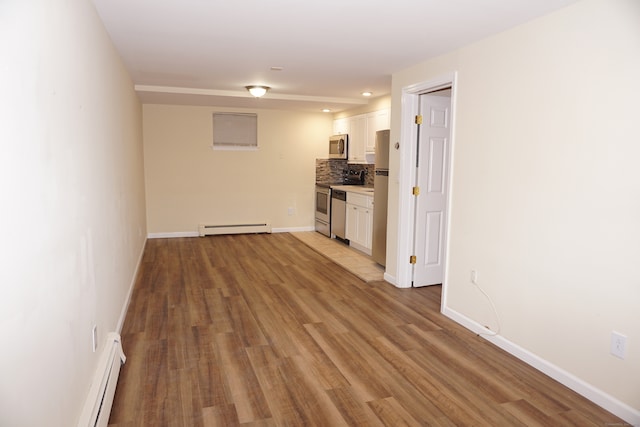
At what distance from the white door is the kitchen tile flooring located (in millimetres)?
578

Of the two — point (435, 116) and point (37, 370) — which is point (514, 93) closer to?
point (435, 116)

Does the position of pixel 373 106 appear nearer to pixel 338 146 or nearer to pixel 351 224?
pixel 338 146

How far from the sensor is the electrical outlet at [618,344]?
231 cm

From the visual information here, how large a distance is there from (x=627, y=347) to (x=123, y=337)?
3.28 meters

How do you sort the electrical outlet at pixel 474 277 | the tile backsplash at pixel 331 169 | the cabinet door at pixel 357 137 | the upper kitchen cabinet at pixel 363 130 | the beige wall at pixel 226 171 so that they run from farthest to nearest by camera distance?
the tile backsplash at pixel 331 169 → the beige wall at pixel 226 171 → the cabinet door at pixel 357 137 → the upper kitchen cabinet at pixel 363 130 → the electrical outlet at pixel 474 277

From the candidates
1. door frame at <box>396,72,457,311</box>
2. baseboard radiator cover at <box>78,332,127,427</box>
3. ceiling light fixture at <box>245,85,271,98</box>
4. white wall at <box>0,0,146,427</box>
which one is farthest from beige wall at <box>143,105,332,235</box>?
baseboard radiator cover at <box>78,332,127,427</box>

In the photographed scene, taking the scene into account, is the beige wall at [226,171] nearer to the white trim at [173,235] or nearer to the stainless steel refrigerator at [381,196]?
the white trim at [173,235]

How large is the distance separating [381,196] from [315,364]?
8.99ft

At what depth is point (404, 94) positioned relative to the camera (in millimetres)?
4281

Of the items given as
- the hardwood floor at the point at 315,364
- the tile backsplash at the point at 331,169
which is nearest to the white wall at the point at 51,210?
the hardwood floor at the point at 315,364

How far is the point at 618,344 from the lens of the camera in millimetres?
2342

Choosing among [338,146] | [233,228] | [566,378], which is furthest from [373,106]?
[566,378]

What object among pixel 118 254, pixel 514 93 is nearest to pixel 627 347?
pixel 514 93

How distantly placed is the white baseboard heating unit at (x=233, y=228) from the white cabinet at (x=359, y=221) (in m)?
1.78
